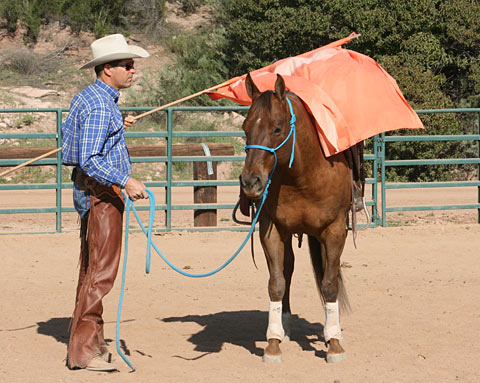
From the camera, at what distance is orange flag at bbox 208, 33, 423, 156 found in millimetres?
5539

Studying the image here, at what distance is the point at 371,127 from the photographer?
5.88m

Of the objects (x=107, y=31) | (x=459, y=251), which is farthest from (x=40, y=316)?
(x=107, y=31)

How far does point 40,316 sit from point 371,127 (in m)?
3.14

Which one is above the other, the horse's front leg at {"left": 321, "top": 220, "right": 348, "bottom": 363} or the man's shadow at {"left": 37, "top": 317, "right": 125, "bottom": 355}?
the horse's front leg at {"left": 321, "top": 220, "right": 348, "bottom": 363}

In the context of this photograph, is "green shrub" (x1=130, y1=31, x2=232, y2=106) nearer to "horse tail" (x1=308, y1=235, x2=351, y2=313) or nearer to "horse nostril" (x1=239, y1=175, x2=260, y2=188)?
"horse tail" (x1=308, y1=235, x2=351, y2=313)

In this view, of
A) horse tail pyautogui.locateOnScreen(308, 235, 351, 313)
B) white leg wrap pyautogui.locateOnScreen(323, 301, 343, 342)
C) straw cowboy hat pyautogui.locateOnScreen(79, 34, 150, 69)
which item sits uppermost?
straw cowboy hat pyautogui.locateOnScreen(79, 34, 150, 69)

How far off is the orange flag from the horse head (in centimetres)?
39

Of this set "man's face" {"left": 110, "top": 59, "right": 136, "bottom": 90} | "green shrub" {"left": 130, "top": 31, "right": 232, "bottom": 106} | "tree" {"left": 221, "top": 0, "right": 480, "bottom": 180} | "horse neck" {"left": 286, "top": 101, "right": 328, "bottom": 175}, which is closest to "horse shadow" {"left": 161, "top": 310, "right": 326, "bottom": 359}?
"horse neck" {"left": 286, "top": 101, "right": 328, "bottom": 175}

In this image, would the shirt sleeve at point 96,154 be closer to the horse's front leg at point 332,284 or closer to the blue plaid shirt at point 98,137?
the blue plaid shirt at point 98,137

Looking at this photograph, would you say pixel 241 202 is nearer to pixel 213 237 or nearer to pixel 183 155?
pixel 213 237

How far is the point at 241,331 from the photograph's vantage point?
6438 millimetres

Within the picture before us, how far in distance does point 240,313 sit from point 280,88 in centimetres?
256

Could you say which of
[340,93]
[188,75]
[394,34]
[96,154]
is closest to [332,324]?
[340,93]

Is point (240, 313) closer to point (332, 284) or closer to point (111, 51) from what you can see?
point (332, 284)
